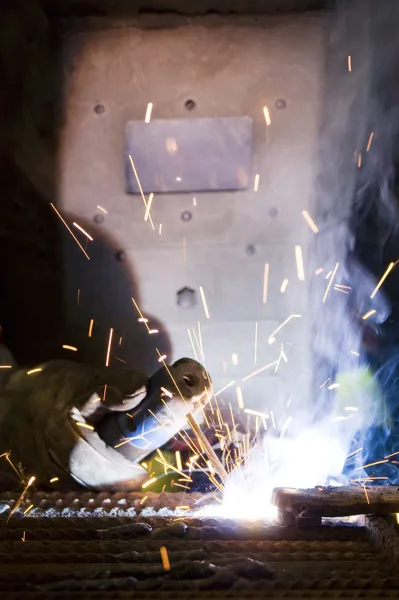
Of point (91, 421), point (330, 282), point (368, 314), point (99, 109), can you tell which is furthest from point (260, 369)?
point (99, 109)

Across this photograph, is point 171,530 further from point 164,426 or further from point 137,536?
point 164,426

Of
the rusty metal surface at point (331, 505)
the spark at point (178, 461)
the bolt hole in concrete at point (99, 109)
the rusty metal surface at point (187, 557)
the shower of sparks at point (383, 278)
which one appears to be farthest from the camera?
the bolt hole in concrete at point (99, 109)

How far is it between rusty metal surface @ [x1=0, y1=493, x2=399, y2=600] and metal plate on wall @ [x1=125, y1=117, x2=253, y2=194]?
1373 millimetres

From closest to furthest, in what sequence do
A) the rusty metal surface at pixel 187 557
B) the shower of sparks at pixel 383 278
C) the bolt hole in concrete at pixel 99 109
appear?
the rusty metal surface at pixel 187 557 → the shower of sparks at pixel 383 278 → the bolt hole in concrete at pixel 99 109

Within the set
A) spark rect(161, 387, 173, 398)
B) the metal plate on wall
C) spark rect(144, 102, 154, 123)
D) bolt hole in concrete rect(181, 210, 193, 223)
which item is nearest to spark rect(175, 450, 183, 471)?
spark rect(161, 387, 173, 398)

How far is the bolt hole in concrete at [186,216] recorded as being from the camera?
2631 millimetres

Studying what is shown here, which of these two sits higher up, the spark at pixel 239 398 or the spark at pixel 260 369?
the spark at pixel 260 369

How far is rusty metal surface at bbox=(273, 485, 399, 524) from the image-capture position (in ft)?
5.24

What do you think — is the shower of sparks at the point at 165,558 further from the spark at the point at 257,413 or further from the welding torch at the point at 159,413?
the spark at the point at 257,413

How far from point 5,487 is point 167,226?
1214mm

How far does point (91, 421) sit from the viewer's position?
205 cm

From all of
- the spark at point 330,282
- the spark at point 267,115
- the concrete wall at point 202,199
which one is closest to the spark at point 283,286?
the concrete wall at point 202,199

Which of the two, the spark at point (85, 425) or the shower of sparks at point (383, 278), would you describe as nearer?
the spark at point (85, 425)

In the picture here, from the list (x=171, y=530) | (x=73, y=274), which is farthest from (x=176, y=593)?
(x=73, y=274)
